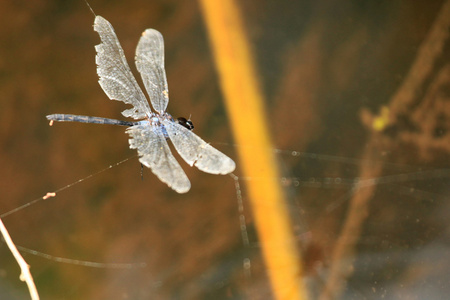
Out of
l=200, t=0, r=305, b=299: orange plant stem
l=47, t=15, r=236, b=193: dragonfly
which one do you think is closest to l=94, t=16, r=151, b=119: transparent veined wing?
l=47, t=15, r=236, b=193: dragonfly

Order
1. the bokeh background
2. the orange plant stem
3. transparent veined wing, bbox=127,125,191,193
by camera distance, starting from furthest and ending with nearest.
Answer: the orange plant stem
the bokeh background
transparent veined wing, bbox=127,125,191,193

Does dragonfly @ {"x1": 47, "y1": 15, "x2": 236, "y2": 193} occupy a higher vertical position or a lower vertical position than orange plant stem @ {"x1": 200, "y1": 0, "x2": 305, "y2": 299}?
higher

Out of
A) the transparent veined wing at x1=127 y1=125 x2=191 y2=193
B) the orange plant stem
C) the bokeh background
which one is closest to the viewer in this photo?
the transparent veined wing at x1=127 y1=125 x2=191 y2=193

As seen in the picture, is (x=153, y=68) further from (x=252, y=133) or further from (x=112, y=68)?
(x=252, y=133)

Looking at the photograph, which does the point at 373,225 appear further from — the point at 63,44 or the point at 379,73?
the point at 63,44

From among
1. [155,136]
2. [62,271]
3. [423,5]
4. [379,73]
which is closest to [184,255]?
[62,271]

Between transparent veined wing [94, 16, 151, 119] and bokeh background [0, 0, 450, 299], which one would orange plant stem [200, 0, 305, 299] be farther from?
transparent veined wing [94, 16, 151, 119]

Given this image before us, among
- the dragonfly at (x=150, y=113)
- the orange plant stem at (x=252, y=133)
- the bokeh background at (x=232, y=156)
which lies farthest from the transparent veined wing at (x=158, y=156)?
the orange plant stem at (x=252, y=133)

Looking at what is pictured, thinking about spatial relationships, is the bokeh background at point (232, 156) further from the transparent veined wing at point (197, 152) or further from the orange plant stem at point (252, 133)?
the transparent veined wing at point (197, 152)
